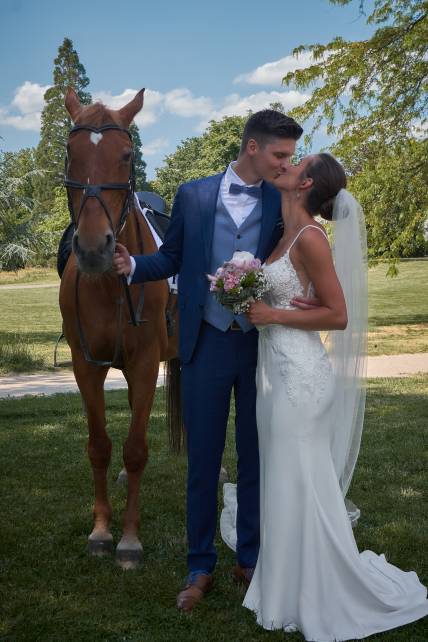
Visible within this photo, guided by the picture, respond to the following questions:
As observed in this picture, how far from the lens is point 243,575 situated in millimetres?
4047

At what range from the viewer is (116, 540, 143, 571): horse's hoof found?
4.37 meters

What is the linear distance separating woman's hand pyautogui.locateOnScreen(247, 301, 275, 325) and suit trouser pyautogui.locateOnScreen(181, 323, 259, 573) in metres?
0.30

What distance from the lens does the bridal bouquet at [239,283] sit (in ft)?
10.7

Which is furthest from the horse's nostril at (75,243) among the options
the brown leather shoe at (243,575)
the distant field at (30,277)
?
the distant field at (30,277)

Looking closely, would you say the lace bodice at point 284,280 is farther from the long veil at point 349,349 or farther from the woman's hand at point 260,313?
the long veil at point 349,349

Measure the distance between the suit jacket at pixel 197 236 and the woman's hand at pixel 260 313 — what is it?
1.18 ft

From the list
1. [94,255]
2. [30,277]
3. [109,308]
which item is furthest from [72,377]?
[30,277]

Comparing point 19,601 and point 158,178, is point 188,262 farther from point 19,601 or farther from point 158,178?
point 158,178

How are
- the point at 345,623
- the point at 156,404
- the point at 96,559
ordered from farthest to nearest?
the point at 156,404
the point at 96,559
the point at 345,623

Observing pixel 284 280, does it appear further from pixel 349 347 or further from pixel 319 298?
pixel 349 347

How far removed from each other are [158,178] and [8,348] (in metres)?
55.2

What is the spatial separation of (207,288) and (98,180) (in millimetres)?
778

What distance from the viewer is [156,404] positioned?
10.3 meters

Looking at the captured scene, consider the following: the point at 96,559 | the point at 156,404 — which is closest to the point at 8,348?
the point at 156,404
